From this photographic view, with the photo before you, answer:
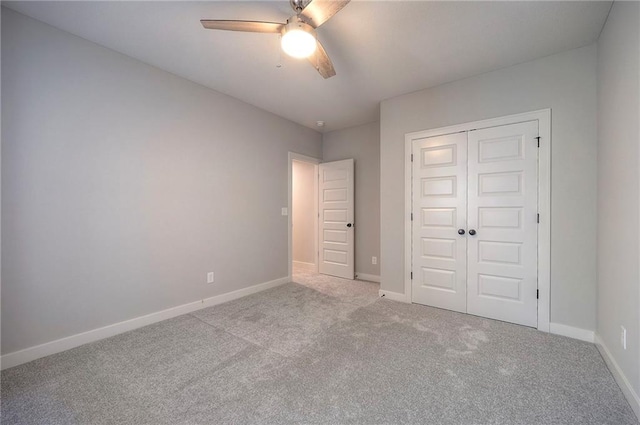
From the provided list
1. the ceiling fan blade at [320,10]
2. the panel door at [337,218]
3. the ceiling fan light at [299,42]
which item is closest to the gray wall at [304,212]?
the panel door at [337,218]

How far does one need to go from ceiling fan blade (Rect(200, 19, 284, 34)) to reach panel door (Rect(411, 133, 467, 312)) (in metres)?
2.19

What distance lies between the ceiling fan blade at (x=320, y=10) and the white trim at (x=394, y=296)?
3.10 m

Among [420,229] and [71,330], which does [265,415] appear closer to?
[71,330]

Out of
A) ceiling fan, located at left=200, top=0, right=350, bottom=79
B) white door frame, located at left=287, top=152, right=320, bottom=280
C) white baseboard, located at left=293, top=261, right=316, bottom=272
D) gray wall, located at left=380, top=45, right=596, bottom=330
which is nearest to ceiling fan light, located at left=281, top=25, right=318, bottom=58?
ceiling fan, located at left=200, top=0, right=350, bottom=79

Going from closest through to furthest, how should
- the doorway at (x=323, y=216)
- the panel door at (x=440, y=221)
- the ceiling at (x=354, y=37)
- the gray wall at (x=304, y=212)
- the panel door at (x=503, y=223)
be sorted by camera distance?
the ceiling at (x=354, y=37)
the panel door at (x=503, y=223)
the panel door at (x=440, y=221)
the doorway at (x=323, y=216)
the gray wall at (x=304, y=212)

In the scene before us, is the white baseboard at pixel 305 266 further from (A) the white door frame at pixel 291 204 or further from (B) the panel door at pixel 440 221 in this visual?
(B) the panel door at pixel 440 221

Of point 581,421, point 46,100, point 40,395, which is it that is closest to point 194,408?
point 40,395

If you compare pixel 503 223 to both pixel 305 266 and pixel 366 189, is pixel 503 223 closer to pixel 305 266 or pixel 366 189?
pixel 366 189

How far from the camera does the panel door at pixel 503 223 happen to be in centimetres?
262

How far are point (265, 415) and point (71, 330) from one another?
1991 mm

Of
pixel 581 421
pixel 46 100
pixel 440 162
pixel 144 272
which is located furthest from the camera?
pixel 440 162

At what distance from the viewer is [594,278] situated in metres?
2.33

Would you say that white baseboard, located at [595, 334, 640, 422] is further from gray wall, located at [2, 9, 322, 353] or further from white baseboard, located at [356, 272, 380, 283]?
gray wall, located at [2, 9, 322, 353]

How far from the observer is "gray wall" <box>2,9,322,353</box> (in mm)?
2020
